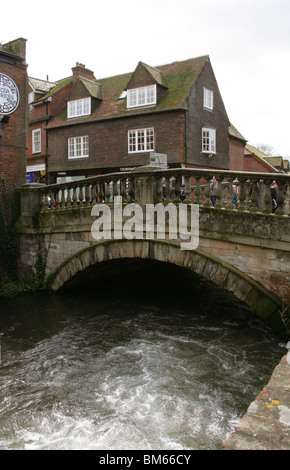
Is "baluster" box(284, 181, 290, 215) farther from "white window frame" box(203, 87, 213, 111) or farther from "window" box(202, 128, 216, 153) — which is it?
"white window frame" box(203, 87, 213, 111)

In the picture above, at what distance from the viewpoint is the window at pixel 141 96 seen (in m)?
20.6

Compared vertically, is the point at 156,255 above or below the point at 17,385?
above

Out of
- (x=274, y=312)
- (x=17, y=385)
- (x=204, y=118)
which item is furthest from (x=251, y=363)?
(x=204, y=118)

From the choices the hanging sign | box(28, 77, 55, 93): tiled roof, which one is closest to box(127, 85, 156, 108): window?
box(28, 77, 55, 93): tiled roof

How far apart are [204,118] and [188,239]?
1528cm

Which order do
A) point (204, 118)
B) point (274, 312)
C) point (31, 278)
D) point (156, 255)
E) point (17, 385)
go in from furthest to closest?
point (204, 118)
point (31, 278)
point (156, 255)
point (274, 312)
point (17, 385)

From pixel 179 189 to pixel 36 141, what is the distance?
21.3 meters

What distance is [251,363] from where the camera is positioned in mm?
6539

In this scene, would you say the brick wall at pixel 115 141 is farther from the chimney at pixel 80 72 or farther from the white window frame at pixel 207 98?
the chimney at pixel 80 72

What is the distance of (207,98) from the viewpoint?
21.5 metres

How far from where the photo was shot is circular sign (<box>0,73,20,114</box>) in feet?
37.4

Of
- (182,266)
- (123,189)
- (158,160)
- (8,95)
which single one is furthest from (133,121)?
(182,266)

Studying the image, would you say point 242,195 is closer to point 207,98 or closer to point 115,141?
point 115,141
